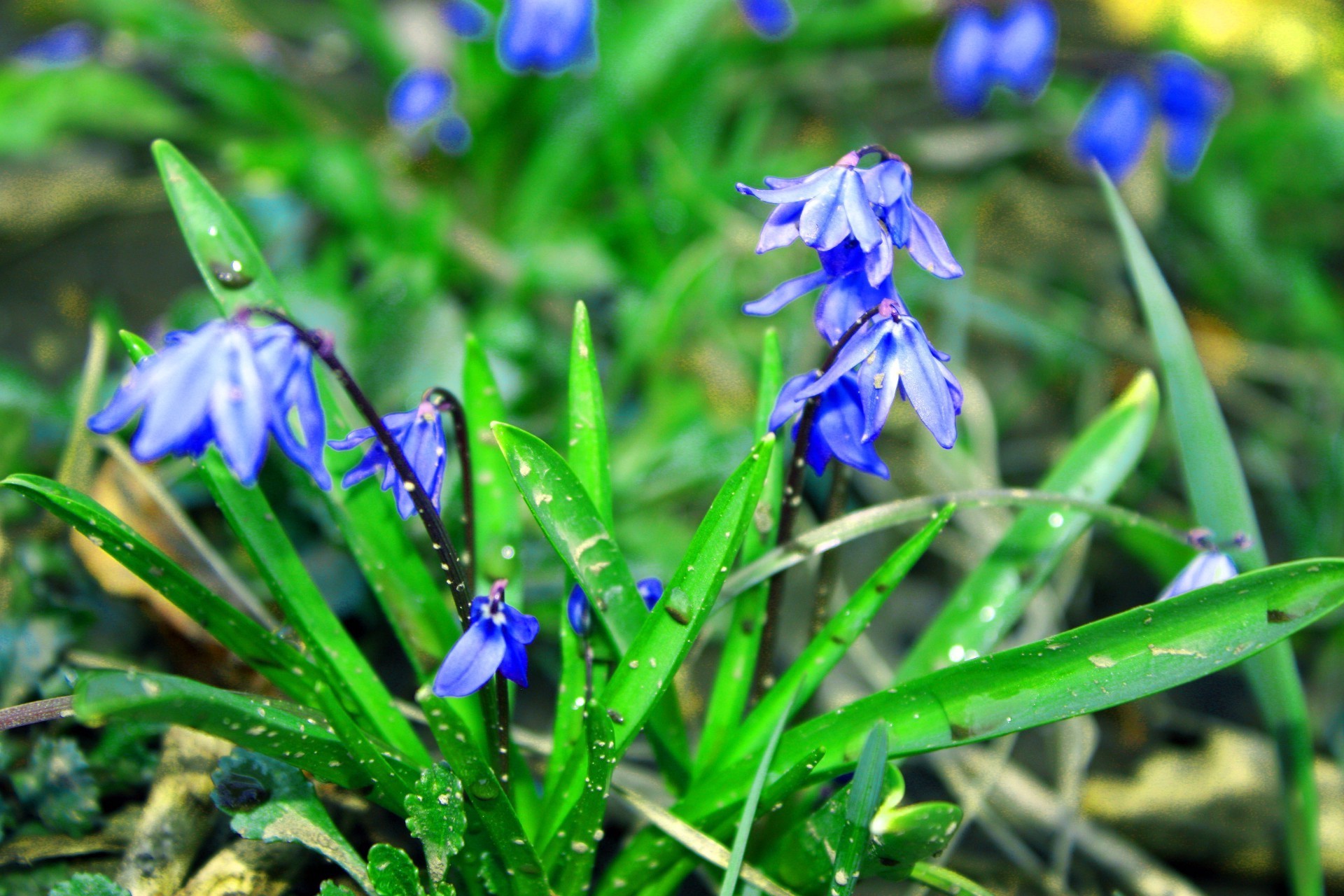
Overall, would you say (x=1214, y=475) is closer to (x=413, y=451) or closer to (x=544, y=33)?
(x=413, y=451)

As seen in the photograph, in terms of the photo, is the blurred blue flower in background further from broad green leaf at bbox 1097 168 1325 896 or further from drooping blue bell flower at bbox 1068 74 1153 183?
broad green leaf at bbox 1097 168 1325 896

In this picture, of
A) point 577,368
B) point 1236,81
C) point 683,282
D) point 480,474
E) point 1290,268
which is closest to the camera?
point 577,368

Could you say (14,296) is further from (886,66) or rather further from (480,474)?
(886,66)

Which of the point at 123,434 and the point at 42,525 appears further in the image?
the point at 123,434

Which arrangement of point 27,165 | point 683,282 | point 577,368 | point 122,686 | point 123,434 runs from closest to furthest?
point 122,686 → point 577,368 → point 123,434 → point 683,282 → point 27,165

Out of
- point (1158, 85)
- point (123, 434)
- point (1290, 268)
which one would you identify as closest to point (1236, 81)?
point (1290, 268)

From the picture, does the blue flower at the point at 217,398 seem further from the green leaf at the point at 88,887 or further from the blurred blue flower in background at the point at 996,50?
the blurred blue flower in background at the point at 996,50

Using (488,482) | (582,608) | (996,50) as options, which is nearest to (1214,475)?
(582,608)
